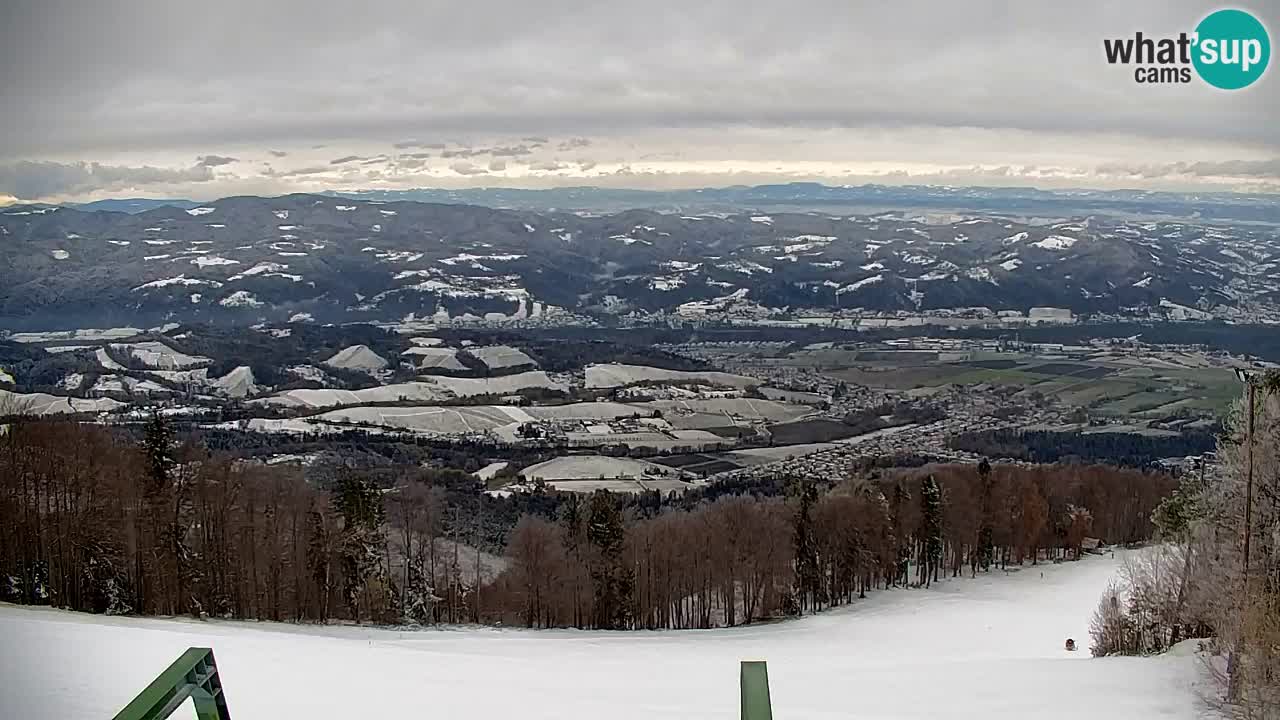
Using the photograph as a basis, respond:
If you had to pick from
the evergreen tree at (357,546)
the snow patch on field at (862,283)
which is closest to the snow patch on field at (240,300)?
the snow patch on field at (862,283)

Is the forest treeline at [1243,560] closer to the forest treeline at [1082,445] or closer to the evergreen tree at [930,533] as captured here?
the evergreen tree at [930,533]

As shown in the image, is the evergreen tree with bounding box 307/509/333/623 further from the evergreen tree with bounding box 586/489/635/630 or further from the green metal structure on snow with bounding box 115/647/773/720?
the green metal structure on snow with bounding box 115/647/773/720

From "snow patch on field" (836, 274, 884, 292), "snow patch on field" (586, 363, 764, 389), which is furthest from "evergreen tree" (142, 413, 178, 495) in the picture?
"snow patch on field" (836, 274, 884, 292)

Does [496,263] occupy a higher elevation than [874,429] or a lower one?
higher

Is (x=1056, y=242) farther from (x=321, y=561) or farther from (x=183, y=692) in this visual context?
(x=183, y=692)

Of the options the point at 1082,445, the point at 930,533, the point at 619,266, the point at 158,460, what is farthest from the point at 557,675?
the point at 619,266

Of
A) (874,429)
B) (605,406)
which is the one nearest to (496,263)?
(605,406)

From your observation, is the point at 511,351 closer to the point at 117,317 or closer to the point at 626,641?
the point at 117,317
